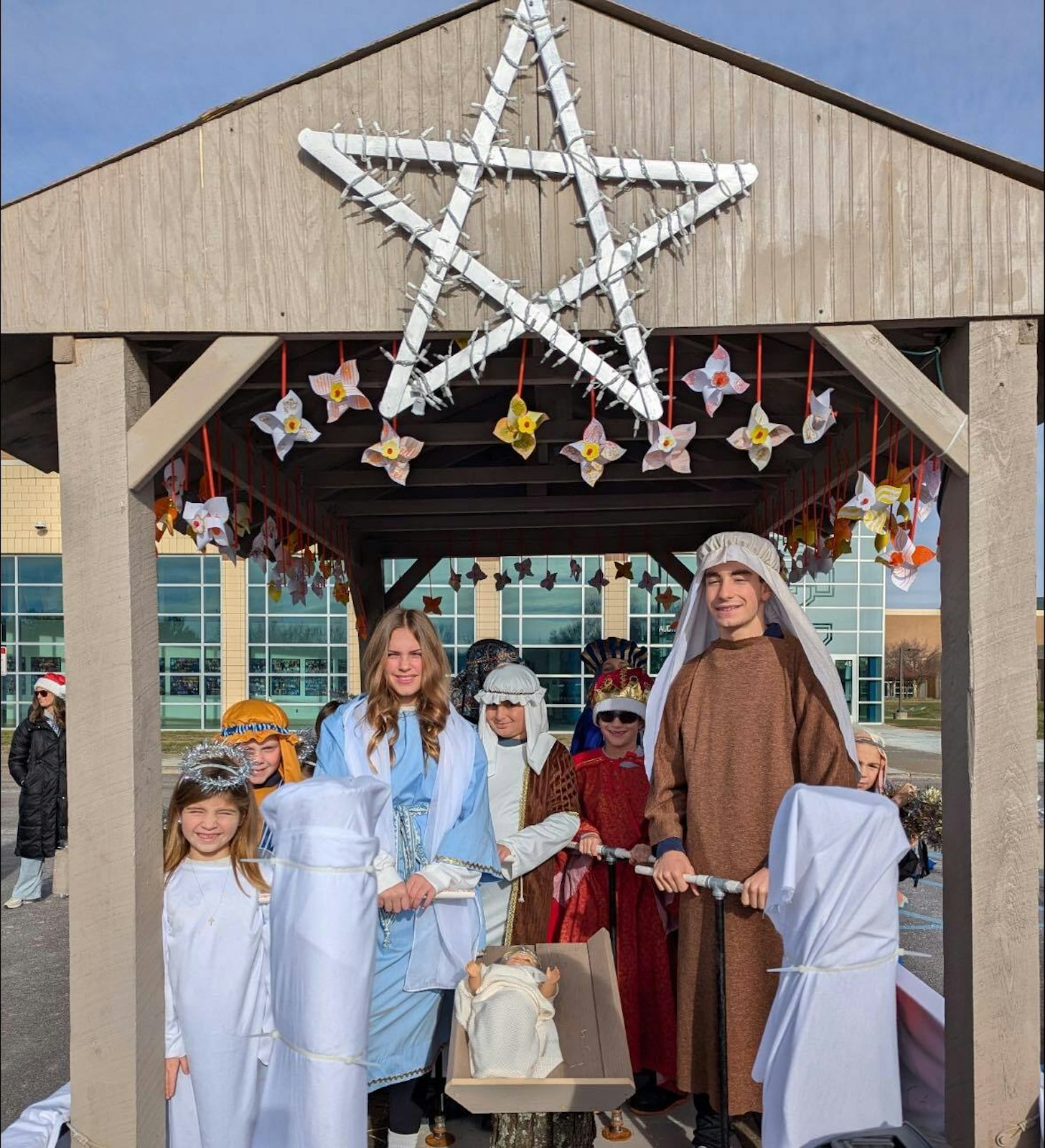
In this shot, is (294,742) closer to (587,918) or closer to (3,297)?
(587,918)

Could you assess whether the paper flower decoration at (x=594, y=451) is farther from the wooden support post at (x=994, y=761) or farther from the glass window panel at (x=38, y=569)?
the glass window panel at (x=38, y=569)

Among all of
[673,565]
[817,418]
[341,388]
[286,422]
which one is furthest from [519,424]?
[673,565]

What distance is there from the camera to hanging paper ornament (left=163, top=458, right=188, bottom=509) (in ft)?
12.4

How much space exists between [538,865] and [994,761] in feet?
5.15

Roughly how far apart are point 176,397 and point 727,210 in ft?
5.42

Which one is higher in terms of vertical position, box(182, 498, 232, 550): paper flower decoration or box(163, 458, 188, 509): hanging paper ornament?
box(163, 458, 188, 509): hanging paper ornament

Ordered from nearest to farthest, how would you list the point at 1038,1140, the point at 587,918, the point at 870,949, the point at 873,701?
the point at 870,949 → the point at 1038,1140 → the point at 587,918 → the point at 873,701

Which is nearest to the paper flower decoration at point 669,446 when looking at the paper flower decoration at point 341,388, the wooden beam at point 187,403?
the paper flower decoration at point 341,388

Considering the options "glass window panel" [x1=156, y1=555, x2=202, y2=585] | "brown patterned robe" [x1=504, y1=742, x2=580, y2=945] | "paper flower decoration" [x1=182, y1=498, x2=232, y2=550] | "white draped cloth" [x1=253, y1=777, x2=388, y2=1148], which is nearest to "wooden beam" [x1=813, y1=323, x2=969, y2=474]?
"brown patterned robe" [x1=504, y1=742, x2=580, y2=945]

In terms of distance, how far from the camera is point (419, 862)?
3135mm

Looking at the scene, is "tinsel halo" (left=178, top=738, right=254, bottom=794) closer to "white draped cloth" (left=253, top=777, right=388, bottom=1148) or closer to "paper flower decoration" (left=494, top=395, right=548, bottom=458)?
"white draped cloth" (left=253, top=777, right=388, bottom=1148)

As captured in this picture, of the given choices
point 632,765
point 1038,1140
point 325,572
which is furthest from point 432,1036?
point 325,572

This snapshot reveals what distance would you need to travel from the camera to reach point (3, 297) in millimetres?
2910

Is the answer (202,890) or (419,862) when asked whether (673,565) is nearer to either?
(419,862)
